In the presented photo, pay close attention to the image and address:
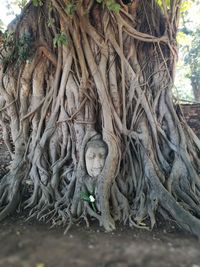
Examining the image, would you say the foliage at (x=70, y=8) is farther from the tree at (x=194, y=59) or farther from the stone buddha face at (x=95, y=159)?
the tree at (x=194, y=59)

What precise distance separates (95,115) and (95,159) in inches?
24.1

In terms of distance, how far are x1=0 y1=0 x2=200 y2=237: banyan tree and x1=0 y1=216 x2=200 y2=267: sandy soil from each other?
0.22 m

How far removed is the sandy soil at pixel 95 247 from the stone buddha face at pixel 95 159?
61 cm

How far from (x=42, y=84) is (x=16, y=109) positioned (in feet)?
1.63

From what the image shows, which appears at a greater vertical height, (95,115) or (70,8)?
(70,8)

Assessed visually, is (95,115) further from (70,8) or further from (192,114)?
(192,114)

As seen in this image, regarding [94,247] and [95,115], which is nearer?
[94,247]

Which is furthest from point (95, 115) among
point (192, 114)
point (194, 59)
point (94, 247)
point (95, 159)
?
point (194, 59)

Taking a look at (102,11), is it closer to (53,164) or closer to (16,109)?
(16,109)

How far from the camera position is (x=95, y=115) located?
11.0 ft

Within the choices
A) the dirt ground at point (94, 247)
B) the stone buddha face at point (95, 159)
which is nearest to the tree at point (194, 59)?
the stone buddha face at point (95, 159)

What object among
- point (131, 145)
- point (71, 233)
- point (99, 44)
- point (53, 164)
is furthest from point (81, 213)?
point (99, 44)

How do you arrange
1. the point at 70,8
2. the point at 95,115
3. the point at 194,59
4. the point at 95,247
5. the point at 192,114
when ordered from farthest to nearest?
the point at 194,59
the point at 192,114
the point at 95,115
the point at 70,8
the point at 95,247

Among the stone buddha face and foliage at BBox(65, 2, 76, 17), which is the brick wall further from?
foliage at BBox(65, 2, 76, 17)
